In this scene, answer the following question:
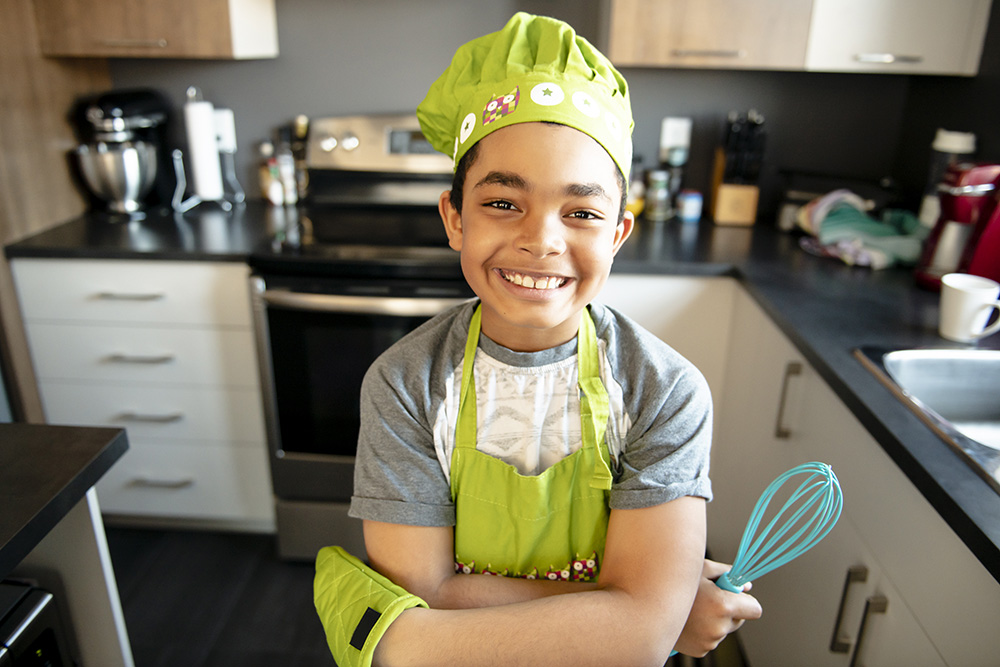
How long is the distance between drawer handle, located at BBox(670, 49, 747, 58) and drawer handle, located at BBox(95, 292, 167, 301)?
5.16 feet

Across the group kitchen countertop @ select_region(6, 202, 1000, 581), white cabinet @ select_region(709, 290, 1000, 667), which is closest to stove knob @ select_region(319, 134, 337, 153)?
kitchen countertop @ select_region(6, 202, 1000, 581)

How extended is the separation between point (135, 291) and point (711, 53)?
5.63ft

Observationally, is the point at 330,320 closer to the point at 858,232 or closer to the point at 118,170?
the point at 118,170

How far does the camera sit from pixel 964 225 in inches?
65.1

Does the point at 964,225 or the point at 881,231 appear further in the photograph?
the point at 881,231

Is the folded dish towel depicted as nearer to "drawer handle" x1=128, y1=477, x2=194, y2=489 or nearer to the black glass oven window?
the black glass oven window

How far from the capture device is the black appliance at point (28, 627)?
0.95m

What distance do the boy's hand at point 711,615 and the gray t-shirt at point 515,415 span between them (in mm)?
126

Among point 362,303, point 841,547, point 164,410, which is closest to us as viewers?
point 841,547

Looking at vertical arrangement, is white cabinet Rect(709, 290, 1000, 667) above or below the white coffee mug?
below

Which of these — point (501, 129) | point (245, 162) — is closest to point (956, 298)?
point (501, 129)

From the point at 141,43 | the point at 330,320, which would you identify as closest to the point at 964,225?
the point at 330,320

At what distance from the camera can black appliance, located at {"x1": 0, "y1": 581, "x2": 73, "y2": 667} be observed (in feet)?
3.10

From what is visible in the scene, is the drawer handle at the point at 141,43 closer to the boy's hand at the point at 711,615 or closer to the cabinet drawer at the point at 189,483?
the cabinet drawer at the point at 189,483
